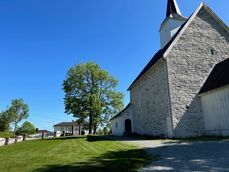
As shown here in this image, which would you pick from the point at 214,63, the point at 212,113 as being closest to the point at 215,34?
the point at 214,63

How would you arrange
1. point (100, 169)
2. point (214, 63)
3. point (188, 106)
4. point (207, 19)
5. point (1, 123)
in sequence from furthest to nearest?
point (1, 123)
point (207, 19)
point (214, 63)
point (188, 106)
point (100, 169)

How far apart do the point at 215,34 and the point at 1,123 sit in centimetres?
5943

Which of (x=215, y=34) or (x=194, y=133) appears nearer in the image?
(x=194, y=133)

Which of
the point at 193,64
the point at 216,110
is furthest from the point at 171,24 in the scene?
the point at 216,110

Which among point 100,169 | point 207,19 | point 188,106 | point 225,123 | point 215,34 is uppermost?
point 207,19

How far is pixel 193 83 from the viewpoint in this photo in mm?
16562

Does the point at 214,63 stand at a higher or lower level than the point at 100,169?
higher

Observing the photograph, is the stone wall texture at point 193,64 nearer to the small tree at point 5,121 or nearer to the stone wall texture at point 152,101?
the stone wall texture at point 152,101

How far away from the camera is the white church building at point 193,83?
1484 cm

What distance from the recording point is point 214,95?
1467 cm

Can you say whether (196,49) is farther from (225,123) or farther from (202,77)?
(225,123)

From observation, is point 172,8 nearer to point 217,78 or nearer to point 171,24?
point 171,24

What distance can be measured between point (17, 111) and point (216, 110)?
58608 millimetres

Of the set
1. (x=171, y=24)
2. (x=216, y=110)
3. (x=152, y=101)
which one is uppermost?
(x=171, y=24)
